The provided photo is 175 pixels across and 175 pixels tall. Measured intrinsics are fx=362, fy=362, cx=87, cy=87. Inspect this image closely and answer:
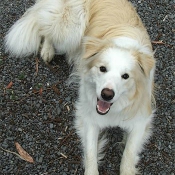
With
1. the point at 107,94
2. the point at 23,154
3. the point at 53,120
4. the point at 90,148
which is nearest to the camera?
the point at 107,94

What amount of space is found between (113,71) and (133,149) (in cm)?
95

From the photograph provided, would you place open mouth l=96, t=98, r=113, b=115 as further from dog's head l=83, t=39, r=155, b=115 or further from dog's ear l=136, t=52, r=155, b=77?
dog's ear l=136, t=52, r=155, b=77

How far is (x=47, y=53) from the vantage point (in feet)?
13.9

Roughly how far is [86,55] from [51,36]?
114 cm

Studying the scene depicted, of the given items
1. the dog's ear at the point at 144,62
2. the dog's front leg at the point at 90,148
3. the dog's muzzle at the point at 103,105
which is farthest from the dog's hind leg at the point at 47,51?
the dog's ear at the point at 144,62

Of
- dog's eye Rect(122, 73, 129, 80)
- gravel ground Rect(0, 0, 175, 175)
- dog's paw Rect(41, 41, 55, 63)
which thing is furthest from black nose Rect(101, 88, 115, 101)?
dog's paw Rect(41, 41, 55, 63)

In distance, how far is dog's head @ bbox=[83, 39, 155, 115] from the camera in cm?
283

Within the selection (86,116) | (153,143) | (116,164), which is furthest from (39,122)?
(153,143)

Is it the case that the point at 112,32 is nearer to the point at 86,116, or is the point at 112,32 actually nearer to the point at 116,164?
the point at 86,116

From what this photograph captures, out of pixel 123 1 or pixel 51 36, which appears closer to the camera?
pixel 123 1

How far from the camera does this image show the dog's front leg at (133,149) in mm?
3381

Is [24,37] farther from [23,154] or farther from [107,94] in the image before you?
[107,94]

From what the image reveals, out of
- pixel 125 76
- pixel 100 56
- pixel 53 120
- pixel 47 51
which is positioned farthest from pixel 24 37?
pixel 125 76

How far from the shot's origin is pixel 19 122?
377cm
